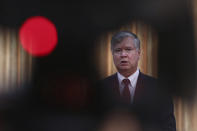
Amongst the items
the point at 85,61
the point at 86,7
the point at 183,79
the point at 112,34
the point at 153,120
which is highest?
the point at 86,7

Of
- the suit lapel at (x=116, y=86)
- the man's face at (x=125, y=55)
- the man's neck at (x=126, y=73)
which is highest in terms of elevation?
the man's face at (x=125, y=55)

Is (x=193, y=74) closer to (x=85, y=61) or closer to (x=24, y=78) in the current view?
(x=85, y=61)

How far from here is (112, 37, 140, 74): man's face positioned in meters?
2.90

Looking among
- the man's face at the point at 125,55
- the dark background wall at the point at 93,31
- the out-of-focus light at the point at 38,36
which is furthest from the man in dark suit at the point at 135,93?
the out-of-focus light at the point at 38,36

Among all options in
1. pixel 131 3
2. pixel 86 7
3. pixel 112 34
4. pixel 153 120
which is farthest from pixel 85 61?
pixel 153 120

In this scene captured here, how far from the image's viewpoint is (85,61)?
2.93m

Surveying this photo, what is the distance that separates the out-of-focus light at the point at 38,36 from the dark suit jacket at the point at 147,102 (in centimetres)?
73

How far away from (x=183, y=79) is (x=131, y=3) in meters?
1.01

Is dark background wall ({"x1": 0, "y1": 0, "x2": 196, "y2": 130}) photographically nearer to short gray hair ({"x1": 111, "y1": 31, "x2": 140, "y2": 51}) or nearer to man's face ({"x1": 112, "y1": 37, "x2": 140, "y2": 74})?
short gray hair ({"x1": 111, "y1": 31, "x2": 140, "y2": 51})

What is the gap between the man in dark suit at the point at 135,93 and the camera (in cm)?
291

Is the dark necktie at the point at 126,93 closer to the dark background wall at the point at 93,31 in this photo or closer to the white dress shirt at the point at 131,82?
the white dress shirt at the point at 131,82

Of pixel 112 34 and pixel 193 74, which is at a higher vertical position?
pixel 112 34

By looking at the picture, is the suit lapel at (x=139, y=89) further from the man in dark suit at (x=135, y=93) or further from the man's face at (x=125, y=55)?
the man's face at (x=125, y=55)

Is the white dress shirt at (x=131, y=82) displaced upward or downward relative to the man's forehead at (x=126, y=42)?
downward
